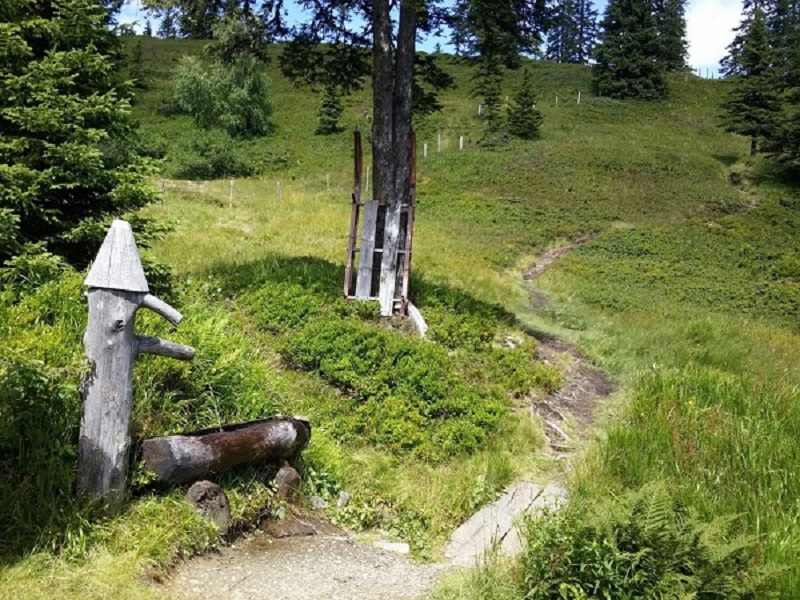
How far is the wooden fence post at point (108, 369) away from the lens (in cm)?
414

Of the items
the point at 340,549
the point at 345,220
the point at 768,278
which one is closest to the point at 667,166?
the point at 768,278

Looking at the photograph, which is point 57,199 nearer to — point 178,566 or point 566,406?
point 178,566

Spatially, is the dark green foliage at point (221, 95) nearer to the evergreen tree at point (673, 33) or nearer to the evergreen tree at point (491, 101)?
the evergreen tree at point (491, 101)

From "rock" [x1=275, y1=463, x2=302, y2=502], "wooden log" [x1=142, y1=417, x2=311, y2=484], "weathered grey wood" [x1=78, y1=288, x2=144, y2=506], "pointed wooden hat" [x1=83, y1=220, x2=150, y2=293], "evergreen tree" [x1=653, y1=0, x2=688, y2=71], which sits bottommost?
"rock" [x1=275, y1=463, x2=302, y2=502]

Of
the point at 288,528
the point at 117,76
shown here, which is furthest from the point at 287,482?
the point at 117,76

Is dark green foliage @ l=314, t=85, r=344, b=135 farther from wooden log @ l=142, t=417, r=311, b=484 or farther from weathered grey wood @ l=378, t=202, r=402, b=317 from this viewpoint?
wooden log @ l=142, t=417, r=311, b=484

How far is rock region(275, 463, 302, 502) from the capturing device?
17.2 feet

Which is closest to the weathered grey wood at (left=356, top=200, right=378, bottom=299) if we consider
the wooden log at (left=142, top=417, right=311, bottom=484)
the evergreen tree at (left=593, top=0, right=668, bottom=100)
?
the wooden log at (left=142, top=417, right=311, bottom=484)

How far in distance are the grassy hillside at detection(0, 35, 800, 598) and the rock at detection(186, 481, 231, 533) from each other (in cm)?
19

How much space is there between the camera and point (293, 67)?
11.8 metres

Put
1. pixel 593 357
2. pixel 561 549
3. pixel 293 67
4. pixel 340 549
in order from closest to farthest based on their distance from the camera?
pixel 561 549 → pixel 340 549 → pixel 593 357 → pixel 293 67

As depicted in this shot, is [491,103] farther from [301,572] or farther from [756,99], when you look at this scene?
[301,572]

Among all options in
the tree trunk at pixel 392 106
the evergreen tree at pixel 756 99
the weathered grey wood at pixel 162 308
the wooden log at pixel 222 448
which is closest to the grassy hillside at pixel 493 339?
the wooden log at pixel 222 448

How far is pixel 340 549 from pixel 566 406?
460 centimetres
